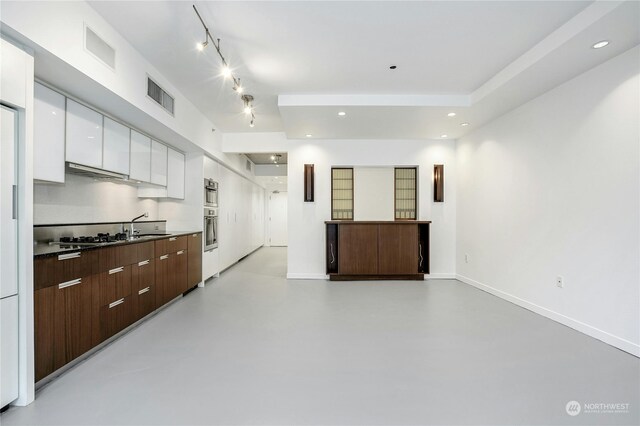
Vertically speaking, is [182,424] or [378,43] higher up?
[378,43]

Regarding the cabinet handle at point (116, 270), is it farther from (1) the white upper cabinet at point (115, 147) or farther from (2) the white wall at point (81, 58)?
(2) the white wall at point (81, 58)

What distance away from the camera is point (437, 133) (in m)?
4.96

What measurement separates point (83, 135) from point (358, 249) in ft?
13.2

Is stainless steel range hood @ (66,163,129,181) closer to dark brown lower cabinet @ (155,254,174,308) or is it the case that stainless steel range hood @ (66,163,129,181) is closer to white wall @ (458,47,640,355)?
dark brown lower cabinet @ (155,254,174,308)

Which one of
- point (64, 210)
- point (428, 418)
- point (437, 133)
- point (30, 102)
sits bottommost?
point (428, 418)

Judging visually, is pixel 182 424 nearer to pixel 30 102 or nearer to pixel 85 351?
pixel 85 351

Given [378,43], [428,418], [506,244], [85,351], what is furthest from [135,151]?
[506,244]

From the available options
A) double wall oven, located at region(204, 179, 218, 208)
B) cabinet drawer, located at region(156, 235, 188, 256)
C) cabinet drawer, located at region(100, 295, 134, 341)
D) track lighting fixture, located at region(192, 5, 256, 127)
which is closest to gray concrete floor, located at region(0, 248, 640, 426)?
cabinet drawer, located at region(100, 295, 134, 341)

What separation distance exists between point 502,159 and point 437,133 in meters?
1.25

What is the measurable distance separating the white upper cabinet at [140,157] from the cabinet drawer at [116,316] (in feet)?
4.75

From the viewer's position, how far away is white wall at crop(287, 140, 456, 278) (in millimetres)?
5309

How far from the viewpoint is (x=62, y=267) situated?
6.61 feet

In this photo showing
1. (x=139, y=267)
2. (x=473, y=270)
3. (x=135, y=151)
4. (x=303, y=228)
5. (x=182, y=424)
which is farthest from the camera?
(x=303, y=228)

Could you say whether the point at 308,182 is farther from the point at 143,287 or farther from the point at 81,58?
the point at 81,58
